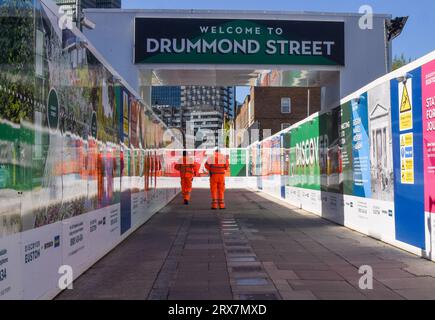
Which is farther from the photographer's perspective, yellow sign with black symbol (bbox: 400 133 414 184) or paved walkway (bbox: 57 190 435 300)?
yellow sign with black symbol (bbox: 400 133 414 184)

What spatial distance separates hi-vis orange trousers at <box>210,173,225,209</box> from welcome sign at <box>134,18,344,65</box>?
4.13 m

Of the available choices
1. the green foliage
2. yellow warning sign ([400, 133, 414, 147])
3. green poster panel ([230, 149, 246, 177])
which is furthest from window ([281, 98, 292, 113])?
the green foliage

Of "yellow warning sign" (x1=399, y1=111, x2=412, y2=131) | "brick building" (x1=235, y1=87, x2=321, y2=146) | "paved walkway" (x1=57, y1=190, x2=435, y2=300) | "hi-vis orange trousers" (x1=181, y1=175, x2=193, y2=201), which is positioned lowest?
"paved walkway" (x1=57, y1=190, x2=435, y2=300)

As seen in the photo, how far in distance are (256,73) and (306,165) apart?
3304mm

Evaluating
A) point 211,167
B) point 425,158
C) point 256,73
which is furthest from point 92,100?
point 211,167

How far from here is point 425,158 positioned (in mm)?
8523

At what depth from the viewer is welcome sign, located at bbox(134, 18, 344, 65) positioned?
53.2ft

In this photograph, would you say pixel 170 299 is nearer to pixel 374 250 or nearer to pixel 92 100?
pixel 92 100

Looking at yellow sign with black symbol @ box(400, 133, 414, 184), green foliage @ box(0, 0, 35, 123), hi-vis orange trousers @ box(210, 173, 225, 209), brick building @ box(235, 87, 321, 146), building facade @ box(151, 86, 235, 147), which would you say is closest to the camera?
green foliage @ box(0, 0, 35, 123)

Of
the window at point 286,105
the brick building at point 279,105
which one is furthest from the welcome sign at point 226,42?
the window at point 286,105

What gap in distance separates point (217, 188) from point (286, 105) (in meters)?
40.7

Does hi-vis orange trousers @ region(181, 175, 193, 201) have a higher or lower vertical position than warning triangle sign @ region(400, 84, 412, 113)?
lower

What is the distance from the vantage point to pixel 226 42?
16.2 m

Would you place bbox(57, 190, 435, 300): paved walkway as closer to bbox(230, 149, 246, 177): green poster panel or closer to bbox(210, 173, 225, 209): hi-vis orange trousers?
bbox(210, 173, 225, 209): hi-vis orange trousers
